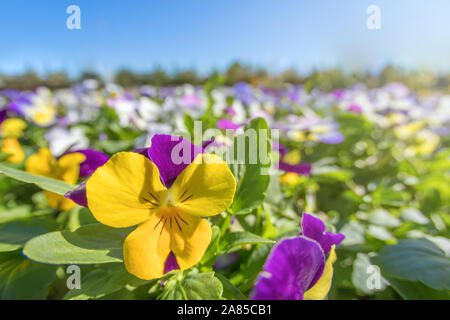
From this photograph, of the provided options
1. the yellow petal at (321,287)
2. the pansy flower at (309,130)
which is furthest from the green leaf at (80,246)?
the pansy flower at (309,130)

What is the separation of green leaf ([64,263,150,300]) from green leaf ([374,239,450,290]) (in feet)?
1.42

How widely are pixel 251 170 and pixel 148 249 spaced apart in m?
0.21

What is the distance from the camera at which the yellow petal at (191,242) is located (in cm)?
41

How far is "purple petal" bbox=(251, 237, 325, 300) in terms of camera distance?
1.13 ft

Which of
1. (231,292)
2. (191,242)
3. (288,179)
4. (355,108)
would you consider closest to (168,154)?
(191,242)

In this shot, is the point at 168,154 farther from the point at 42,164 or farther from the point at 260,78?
the point at 260,78

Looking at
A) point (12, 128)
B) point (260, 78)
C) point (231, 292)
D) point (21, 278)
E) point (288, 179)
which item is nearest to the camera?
point (231, 292)

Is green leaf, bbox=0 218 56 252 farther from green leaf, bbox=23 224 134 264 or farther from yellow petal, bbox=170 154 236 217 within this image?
yellow petal, bbox=170 154 236 217

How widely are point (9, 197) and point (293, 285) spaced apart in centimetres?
128

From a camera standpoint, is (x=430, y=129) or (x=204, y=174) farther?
(x=430, y=129)

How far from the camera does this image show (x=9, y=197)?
1250 millimetres

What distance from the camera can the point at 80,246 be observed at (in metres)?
0.44
